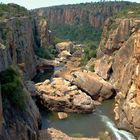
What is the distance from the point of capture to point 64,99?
54188 millimetres

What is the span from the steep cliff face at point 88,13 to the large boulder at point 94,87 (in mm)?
109970

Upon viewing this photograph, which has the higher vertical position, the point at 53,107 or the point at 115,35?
the point at 115,35

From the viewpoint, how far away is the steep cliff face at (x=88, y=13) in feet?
573

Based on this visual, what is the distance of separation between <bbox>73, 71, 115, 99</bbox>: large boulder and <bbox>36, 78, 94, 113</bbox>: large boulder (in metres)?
2.35

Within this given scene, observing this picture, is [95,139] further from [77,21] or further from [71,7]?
[71,7]

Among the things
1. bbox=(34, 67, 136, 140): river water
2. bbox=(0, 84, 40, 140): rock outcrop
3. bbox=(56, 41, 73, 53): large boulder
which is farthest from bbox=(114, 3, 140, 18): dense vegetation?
bbox=(0, 84, 40, 140): rock outcrop

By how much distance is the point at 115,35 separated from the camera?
2832 inches

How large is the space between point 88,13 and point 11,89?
147 m

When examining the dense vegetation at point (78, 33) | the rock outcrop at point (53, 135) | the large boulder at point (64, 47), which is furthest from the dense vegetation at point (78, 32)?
the rock outcrop at point (53, 135)

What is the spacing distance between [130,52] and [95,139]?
2347 centimetres

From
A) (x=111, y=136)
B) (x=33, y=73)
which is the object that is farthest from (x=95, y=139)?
(x=33, y=73)

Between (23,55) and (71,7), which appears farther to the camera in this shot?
(71,7)

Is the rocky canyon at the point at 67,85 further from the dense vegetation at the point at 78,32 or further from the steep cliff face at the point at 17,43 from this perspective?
the dense vegetation at the point at 78,32

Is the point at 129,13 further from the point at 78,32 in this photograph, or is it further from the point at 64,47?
the point at 78,32
